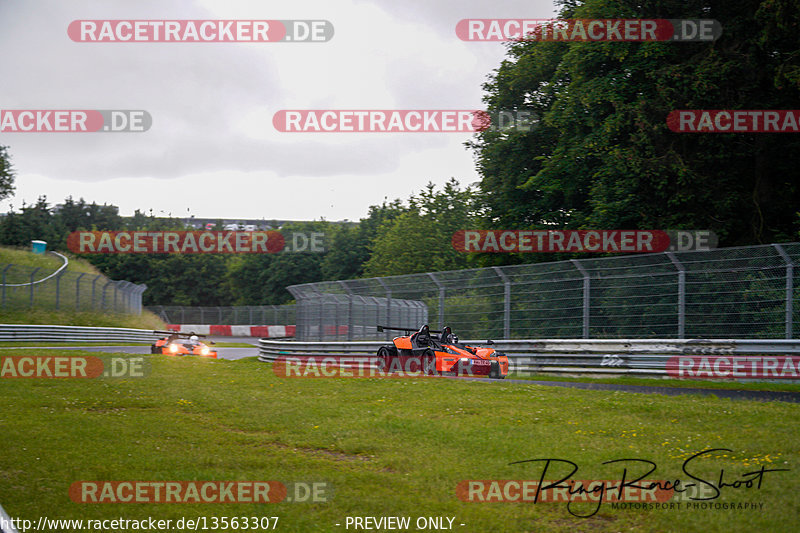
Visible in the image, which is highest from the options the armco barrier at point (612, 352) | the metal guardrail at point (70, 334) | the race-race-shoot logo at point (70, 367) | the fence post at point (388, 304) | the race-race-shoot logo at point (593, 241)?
the race-race-shoot logo at point (593, 241)

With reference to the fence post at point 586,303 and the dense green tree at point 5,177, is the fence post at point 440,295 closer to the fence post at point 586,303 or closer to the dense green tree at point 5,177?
the fence post at point 586,303

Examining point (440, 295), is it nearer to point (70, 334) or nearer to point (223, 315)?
point (70, 334)

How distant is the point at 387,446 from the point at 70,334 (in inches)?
1131

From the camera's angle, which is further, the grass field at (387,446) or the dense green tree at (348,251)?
the dense green tree at (348,251)

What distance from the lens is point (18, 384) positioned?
1247cm

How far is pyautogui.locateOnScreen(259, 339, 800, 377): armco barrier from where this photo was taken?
1321cm

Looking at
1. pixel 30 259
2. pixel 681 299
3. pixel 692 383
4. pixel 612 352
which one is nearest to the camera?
pixel 692 383

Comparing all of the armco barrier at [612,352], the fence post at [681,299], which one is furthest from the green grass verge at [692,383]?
the fence post at [681,299]

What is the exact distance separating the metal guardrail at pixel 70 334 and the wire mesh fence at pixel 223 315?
12.7 metres

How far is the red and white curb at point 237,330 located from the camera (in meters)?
48.9

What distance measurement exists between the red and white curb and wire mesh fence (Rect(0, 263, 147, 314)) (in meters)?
8.74

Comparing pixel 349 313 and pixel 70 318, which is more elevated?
pixel 349 313

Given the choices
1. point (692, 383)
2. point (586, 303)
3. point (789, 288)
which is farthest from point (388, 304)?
point (789, 288)

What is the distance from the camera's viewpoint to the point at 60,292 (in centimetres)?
3634
